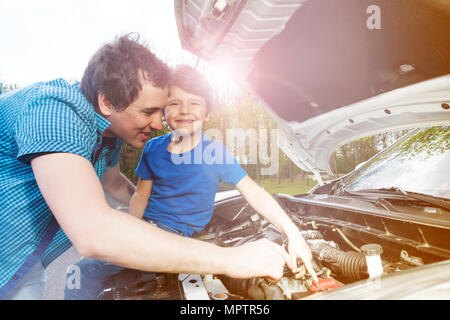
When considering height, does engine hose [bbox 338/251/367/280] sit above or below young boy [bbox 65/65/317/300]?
below

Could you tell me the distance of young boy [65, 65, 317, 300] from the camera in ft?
4.46

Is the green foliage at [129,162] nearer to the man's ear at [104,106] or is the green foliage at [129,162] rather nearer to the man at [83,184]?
the man at [83,184]

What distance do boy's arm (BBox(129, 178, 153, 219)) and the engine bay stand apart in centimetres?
46

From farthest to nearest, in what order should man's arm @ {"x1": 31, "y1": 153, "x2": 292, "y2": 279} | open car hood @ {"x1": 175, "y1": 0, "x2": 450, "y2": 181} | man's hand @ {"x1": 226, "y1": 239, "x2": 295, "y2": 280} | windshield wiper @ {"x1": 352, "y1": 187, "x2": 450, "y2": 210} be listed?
windshield wiper @ {"x1": 352, "y1": 187, "x2": 450, "y2": 210}
open car hood @ {"x1": 175, "y1": 0, "x2": 450, "y2": 181}
man's hand @ {"x1": 226, "y1": 239, "x2": 295, "y2": 280}
man's arm @ {"x1": 31, "y1": 153, "x2": 292, "y2": 279}

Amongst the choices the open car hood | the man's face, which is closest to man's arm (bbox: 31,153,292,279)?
the man's face

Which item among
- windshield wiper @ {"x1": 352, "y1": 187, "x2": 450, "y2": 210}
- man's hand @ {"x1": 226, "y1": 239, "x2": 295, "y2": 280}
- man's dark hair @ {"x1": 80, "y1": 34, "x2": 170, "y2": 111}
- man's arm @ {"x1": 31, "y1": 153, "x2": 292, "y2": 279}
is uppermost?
man's dark hair @ {"x1": 80, "y1": 34, "x2": 170, "y2": 111}

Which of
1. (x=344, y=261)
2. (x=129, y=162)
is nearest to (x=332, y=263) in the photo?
(x=344, y=261)

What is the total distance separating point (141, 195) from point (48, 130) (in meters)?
0.90

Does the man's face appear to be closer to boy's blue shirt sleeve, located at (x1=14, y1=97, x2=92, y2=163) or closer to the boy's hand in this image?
boy's blue shirt sleeve, located at (x1=14, y1=97, x2=92, y2=163)

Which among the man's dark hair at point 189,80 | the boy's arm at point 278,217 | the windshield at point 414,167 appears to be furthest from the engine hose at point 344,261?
the man's dark hair at point 189,80

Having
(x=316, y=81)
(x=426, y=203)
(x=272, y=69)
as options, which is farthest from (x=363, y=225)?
(x=272, y=69)

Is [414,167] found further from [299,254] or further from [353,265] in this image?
[299,254]

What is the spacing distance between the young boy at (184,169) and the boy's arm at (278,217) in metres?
0.01

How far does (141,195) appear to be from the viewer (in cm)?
147
